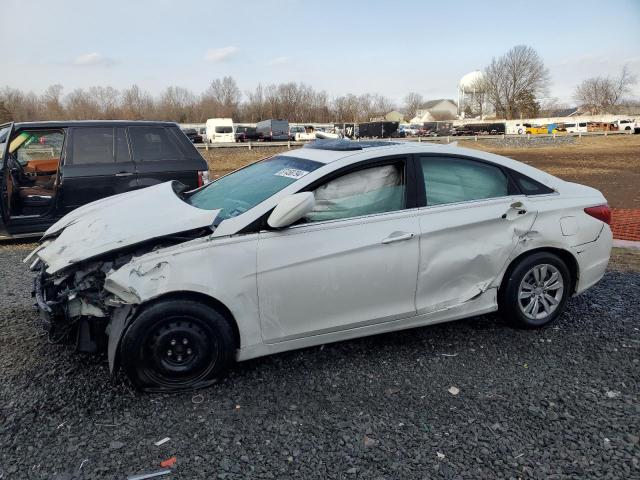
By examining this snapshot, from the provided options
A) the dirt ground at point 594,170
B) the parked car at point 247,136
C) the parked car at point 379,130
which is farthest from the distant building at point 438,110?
the dirt ground at point 594,170

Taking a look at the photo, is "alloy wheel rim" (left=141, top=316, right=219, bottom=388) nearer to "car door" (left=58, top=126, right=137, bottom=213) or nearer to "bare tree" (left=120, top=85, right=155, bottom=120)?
"car door" (left=58, top=126, right=137, bottom=213)

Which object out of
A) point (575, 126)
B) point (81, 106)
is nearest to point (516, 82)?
point (575, 126)

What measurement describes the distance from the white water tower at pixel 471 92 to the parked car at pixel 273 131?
7428 centimetres

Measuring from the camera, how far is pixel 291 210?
10.3 feet

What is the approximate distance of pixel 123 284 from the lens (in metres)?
2.93

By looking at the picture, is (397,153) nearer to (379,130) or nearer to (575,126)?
(379,130)

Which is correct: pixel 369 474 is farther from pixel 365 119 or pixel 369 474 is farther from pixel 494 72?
pixel 365 119

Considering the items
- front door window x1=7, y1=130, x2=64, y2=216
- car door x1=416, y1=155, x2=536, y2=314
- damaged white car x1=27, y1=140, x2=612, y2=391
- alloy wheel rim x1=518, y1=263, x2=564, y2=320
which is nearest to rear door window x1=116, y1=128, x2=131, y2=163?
front door window x1=7, y1=130, x2=64, y2=216

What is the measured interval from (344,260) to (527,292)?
5.44 ft

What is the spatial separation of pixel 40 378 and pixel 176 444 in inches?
50.6

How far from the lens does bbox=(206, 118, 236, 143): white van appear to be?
45.1m

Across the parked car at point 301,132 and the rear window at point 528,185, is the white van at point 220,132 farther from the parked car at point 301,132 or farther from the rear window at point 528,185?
the rear window at point 528,185

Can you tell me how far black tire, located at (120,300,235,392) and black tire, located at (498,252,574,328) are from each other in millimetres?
2184

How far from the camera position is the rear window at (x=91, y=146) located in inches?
270
